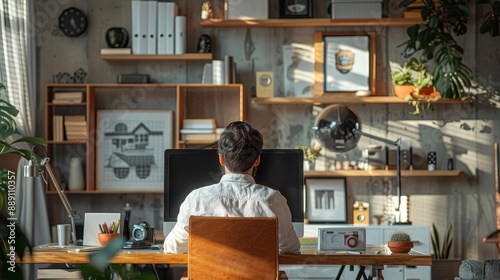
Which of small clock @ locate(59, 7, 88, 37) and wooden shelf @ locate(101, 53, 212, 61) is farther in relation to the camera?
small clock @ locate(59, 7, 88, 37)

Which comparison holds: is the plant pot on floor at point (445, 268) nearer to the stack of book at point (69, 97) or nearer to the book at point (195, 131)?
the book at point (195, 131)

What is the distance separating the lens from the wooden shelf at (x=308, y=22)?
6.36 meters

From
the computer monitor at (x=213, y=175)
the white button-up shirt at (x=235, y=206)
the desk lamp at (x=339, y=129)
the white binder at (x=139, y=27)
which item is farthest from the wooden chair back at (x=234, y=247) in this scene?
the white binder at (x=139, y=27)

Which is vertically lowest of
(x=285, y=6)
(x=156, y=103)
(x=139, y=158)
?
(x=139, y=158)

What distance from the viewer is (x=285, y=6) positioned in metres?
6.46

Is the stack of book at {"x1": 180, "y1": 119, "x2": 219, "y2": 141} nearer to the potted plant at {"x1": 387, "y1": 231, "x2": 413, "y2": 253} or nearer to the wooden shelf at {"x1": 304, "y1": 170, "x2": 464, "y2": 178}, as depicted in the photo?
the wooden shelf at {"x1": 304, "y1": 170, "x2": 464, "y2": 178}

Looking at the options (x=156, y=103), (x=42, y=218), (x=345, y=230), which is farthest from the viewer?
(x=156, y=103)

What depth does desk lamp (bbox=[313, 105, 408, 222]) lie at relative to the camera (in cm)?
585

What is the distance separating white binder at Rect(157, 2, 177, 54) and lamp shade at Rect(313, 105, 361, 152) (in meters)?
1.26

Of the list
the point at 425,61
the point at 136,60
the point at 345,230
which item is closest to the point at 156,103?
the point at 136,60

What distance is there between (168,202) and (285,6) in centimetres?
307

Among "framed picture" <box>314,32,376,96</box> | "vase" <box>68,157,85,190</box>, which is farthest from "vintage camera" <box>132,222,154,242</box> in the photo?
"framed picture" <box>314,32,376,96</box>

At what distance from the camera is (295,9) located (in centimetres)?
646

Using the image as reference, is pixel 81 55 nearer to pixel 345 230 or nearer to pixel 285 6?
pixel 285 6
